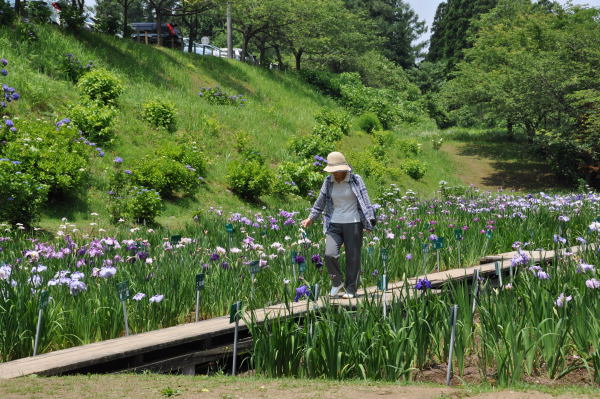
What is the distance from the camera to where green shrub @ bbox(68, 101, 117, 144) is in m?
13.2

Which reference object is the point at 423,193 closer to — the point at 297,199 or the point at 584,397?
the point at 297,199

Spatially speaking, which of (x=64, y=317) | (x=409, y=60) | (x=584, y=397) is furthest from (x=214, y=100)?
(x=409, y=60)

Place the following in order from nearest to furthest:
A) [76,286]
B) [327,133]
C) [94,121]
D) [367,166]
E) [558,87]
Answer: [76,286] < [94,121] < [367,166] < [327,133] < [558,87]

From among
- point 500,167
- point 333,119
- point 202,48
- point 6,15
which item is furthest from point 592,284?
point 202,48

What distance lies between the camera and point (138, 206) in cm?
1079

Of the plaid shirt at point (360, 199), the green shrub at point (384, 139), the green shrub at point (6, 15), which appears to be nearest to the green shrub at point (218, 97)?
the green shrub at point (384, 139)

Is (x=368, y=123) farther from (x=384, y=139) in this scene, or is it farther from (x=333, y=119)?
(x=333, y=119)

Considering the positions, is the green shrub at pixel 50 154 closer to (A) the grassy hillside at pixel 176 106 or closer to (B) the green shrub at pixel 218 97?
(A) the grassy hillside at pixel 176 106

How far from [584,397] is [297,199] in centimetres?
1246

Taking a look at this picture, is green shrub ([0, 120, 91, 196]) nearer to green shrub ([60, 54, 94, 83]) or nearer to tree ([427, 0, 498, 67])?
green shrub ([60, 54, 94, 83])

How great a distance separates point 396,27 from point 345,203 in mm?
48694

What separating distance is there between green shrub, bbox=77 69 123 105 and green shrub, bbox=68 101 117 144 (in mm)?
853

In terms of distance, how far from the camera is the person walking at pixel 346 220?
5.71m

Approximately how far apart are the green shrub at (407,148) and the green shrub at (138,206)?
1277 centimetres
